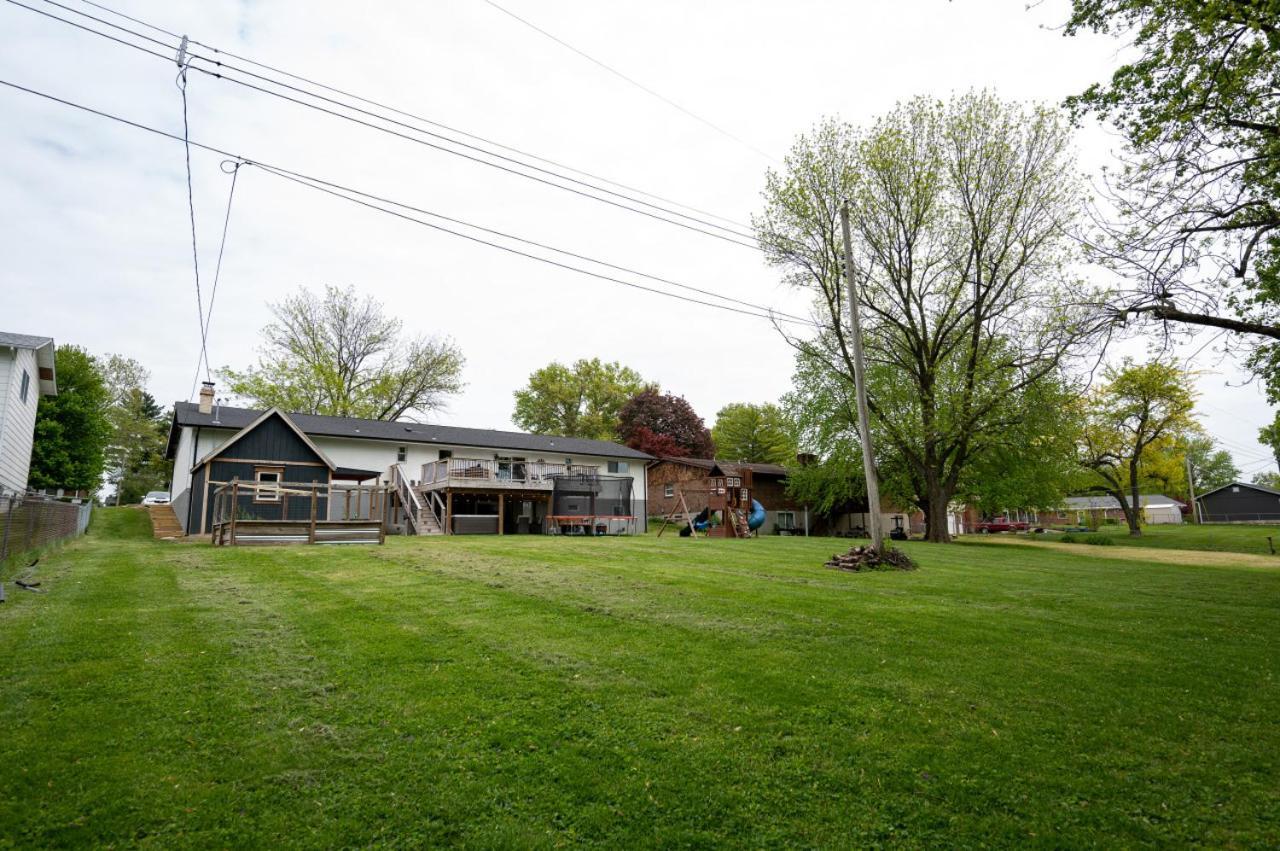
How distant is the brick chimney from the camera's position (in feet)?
81.9

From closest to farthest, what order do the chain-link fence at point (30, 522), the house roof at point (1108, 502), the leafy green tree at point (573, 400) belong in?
1. the chain-link fence at point (30, 522)
2. the leafy green tree at point (573, 400)
3. the house roof at point (1108, 502)

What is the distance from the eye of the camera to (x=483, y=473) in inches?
1057

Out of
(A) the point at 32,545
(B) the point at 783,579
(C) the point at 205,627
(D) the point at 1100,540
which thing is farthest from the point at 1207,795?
(D) the point at 1100,540

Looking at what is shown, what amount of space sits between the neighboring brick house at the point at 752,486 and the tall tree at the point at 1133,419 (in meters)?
17.3

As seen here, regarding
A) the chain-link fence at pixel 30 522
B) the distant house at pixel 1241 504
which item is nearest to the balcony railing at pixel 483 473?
the chain-link fence at pixel 30 522

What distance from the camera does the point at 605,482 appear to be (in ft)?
93.2

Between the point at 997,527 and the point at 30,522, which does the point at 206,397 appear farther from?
the point at 997,527

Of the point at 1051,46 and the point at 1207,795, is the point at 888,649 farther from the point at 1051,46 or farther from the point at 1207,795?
the point at 1051,46

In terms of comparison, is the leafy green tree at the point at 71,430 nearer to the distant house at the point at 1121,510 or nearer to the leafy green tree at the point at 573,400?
the leafy green tree at the point at 573,400

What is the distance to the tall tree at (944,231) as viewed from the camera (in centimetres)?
2345

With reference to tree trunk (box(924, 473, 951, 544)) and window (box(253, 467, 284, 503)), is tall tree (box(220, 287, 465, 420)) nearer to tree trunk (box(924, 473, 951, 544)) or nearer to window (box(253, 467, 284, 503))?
window (box(253, 467, 284, 503))

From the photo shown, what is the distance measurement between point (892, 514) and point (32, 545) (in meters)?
39.9

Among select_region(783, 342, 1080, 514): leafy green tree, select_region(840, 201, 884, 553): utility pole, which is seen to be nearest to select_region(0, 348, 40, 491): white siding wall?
select_region(840, 201, 884, 553): utility pole

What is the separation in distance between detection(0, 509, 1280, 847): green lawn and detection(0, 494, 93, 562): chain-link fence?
96.3 inches
